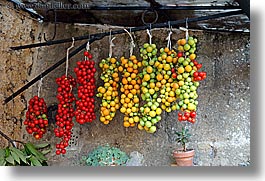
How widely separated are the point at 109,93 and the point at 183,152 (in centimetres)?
37

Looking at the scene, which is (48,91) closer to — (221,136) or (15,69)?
(15,69)

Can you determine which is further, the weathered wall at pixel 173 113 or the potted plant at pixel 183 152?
the weathered wall at pixel 173 113

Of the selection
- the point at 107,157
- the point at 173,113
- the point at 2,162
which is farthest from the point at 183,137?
the point at 2,162

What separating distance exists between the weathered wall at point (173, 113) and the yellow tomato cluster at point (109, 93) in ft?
1.20

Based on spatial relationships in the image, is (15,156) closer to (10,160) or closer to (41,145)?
(10,160)

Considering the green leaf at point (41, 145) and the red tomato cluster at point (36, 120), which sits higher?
the red tomato cluster at point (36, 120)

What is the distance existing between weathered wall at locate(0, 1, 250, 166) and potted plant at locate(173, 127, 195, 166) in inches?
2.3

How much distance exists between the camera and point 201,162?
5.72 feet

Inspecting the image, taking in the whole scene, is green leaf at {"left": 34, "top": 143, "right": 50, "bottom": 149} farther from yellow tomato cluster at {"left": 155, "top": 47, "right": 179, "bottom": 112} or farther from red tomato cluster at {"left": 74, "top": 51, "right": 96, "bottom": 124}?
yellow tomato cluster at {"left": 155, "top": 47, "right": 179, "bottom": 112}

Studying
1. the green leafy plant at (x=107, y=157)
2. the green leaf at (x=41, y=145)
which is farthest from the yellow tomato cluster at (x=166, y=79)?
the green leaf at (x=41, y=145)

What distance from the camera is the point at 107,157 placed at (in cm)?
172

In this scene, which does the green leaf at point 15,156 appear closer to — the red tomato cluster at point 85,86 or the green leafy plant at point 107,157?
the red tomato cluster at point 85,86

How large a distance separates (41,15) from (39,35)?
3.6 inches

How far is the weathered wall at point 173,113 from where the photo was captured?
5.67ft
